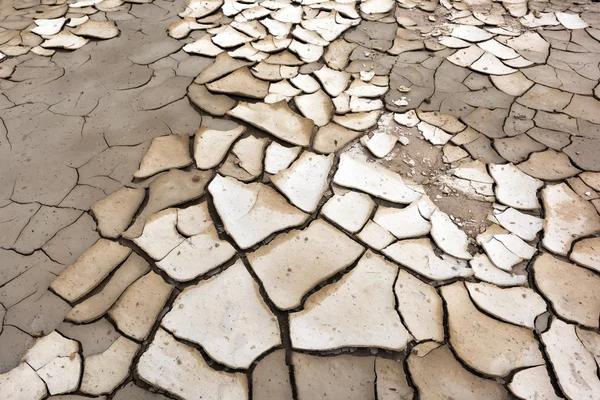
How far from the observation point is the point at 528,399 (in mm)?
1277

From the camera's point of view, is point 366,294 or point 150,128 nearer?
point 366,294

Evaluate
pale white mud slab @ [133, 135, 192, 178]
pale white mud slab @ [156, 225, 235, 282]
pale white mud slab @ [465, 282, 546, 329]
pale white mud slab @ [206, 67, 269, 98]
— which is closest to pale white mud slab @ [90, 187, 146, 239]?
pale white mud slab @ [133, 135, 192, 178]

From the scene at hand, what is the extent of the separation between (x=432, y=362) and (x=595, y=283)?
2.32 ft

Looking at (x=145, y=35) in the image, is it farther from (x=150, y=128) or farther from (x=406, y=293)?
(x=406, y=293)

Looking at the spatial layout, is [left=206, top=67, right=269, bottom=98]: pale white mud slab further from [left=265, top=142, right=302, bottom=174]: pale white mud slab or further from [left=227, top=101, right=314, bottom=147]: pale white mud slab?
[left=265, top=142, right=302, bottom=174]: pale white mud slab

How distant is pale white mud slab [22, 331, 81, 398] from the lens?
1332 millimetres

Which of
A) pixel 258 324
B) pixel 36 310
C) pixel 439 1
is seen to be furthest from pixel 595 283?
pixel 439 1

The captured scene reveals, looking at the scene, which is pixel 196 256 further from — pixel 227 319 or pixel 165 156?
pixel 165 156

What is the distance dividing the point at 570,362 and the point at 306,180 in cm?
115

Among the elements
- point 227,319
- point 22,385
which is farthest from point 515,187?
point 22,385

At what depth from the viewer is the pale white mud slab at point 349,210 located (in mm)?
1711

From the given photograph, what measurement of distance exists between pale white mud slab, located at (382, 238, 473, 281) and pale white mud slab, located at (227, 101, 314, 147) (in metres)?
0.68

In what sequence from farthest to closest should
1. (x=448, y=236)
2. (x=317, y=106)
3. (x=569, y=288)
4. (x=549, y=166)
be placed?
(x=317, y=106) → (x=549, y=166) → (x=448, y=236) → (x=569, y=288)

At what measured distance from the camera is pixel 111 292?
1.54m
